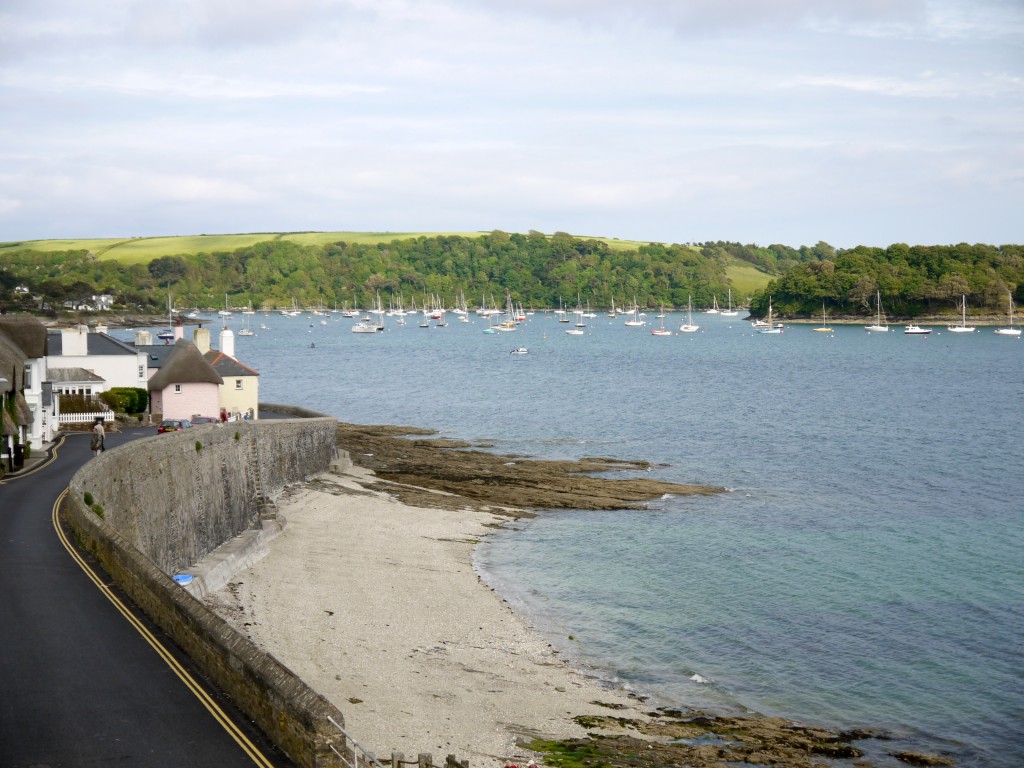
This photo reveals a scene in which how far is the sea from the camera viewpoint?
27453 mm

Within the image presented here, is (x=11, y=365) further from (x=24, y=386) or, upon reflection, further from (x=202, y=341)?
(x=202, y=341)

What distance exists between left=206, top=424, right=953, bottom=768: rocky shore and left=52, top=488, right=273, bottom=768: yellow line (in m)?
4.84

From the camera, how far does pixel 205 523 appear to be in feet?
119

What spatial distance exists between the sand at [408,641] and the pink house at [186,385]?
10.8m

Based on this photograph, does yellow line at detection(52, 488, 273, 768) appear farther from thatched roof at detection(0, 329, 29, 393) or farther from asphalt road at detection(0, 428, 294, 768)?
thatched roof at detection(0, 329, 29, 393)

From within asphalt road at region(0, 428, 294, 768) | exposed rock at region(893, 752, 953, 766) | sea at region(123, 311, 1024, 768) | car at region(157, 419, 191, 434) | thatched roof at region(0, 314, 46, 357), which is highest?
thatched roof at region(0, 314, 46, 357)

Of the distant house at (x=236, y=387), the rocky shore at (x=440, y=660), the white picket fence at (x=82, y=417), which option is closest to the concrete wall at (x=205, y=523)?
the rocky shore at (x=440, y=660)

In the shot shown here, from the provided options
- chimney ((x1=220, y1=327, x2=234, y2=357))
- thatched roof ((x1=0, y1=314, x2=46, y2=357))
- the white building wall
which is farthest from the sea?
the white building wall

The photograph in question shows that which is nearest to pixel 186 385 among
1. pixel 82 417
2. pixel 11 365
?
pixel 82 417

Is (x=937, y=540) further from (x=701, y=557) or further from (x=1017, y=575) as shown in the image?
(x=701, y=557)

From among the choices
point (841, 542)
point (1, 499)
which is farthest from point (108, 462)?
point (841, 542)

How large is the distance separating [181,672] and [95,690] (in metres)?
1.29

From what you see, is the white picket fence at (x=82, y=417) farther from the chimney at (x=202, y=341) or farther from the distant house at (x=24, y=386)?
the chimney at (x=202, y=341)

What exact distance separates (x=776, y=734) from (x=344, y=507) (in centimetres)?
2597
